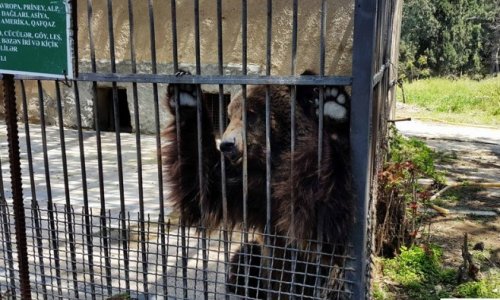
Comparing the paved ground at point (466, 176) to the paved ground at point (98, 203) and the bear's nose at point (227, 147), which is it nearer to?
the paved ground at point (98, 203)

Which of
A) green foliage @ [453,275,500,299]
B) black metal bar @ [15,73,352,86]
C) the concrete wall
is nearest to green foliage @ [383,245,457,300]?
green foliage @ [453,275,500,299]

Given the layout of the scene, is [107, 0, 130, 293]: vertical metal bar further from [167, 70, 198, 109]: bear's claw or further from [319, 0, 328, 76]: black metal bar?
[319, 0, 328, 76]: black metal bar

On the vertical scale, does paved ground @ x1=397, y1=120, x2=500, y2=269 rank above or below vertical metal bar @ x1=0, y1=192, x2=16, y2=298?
below

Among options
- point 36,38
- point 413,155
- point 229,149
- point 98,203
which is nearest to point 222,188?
point 229,149

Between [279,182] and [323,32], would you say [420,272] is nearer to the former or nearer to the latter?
[279,182]

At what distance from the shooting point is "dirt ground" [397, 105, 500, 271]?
17.7ft

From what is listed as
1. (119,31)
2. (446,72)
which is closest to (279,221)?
(119,31)

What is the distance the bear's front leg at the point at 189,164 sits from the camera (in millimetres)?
3506

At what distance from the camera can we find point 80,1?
10125 mm

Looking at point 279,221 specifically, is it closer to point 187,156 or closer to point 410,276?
point 187,156

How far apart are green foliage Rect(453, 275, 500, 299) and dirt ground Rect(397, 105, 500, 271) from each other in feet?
1.96

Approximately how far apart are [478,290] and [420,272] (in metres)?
0.55

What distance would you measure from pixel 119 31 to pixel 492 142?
9134mm

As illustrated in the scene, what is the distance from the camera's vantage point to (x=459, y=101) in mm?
22109
